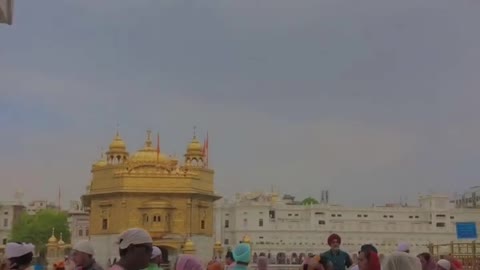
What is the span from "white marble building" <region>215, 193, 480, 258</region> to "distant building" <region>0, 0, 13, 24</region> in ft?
208

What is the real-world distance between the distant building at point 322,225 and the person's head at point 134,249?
63.7 m

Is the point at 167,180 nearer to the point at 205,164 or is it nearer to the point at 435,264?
the point at 205,164

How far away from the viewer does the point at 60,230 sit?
226 feet

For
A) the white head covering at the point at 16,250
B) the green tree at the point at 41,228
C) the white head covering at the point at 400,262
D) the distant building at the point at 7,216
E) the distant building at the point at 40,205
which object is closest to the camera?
the white head covering at the point at 400,262

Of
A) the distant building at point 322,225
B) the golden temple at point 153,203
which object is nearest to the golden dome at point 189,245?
the golden temple at point 153,203

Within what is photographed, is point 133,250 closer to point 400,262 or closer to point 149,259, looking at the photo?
point 149,259

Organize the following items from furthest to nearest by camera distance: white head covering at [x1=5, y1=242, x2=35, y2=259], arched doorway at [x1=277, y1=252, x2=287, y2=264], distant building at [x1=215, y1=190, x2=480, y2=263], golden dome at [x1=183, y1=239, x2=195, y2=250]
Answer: distant building at [x1=215, y1=190, x2=480, y2=263] → arched doorway at [x1=277, y1=252, x2=287, y2=264] → golden dome at [x1=183, y1=239, x2=195, y2=250] → white head covering at [x1=5, y1=242, x2=35, y2=259]

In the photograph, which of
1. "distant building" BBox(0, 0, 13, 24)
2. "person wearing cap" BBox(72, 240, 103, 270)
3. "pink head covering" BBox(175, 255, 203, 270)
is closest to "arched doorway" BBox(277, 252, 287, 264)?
"person wearing cap" BBox(72, 240, 103, 270)

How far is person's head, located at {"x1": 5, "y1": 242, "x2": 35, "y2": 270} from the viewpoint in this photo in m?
5.38

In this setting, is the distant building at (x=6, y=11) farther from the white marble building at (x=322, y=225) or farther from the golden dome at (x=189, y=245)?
the white marble building at (x=322, y=225)

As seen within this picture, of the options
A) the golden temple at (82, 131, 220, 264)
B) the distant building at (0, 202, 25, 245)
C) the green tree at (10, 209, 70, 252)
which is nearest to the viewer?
the golden temple at (82, 131, 220, 264)

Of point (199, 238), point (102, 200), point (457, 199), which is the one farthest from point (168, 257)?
point (457, 199)

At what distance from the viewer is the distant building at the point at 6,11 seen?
501 centimetres

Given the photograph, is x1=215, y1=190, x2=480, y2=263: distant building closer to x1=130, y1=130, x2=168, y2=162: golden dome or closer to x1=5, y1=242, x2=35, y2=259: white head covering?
x1=130, y1=130, x2=168, y2=162: golden dome
